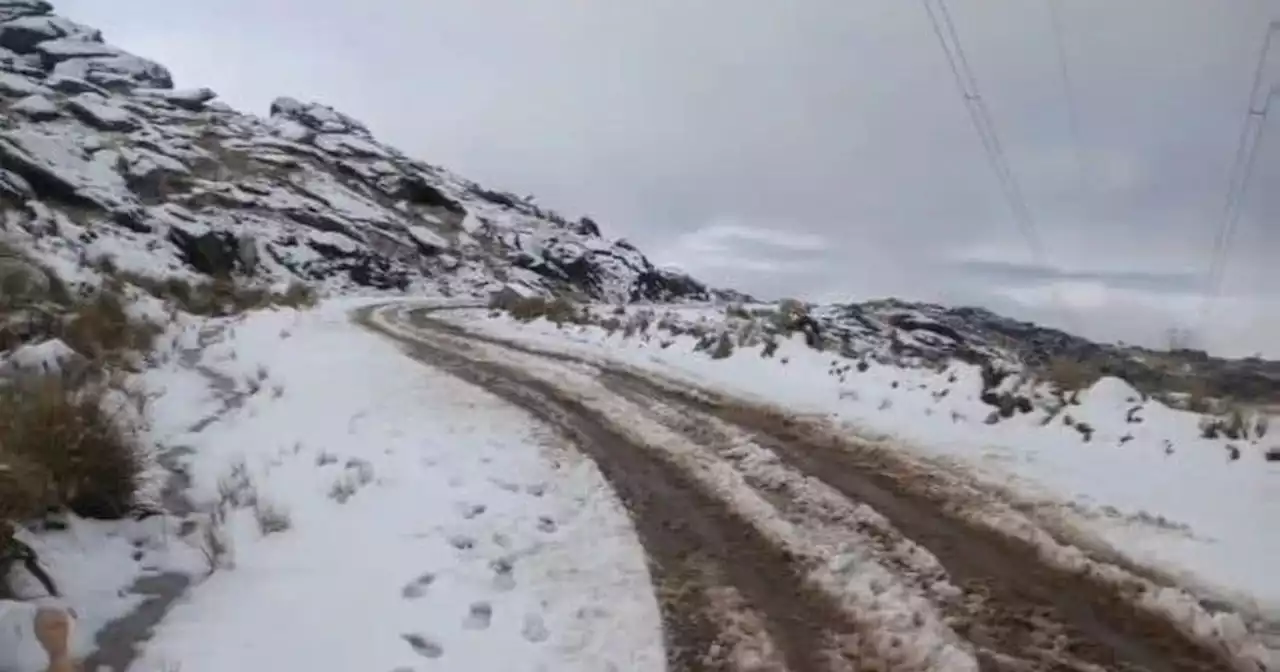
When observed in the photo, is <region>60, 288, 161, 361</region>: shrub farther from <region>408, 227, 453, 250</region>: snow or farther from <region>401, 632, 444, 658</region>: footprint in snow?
<region>408, 227, 453, 250</region>: snow

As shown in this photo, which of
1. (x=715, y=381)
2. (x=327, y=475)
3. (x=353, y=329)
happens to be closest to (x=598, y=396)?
(x=715, y=381)

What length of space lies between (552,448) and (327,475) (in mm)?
1982

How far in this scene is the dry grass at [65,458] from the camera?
4520 mm

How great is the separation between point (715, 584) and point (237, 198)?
180 ft

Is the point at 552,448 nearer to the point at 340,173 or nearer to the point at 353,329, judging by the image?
the point at 353,329

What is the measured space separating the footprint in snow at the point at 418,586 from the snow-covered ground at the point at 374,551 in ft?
0.05

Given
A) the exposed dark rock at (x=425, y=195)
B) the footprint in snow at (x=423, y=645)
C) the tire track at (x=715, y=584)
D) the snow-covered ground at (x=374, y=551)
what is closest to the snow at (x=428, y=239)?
the exposed dark rock at (x=425, y=195)

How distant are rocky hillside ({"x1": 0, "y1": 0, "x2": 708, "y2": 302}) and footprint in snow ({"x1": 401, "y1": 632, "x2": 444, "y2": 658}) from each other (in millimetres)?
13970

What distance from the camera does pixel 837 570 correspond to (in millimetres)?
4914

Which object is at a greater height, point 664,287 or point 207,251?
point 664,287

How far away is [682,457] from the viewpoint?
7.39 m

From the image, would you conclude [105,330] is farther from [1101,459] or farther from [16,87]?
[16,87]

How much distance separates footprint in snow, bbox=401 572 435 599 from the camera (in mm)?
4539

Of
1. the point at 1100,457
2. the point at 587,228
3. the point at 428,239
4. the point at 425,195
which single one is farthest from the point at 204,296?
the point at 587,228
